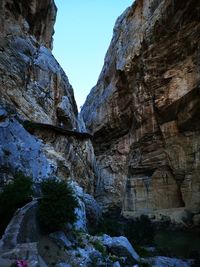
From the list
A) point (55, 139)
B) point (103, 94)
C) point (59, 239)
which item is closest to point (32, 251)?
point (59, 239)

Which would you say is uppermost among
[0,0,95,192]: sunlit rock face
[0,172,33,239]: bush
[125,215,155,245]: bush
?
[0,0,95,192]: sunlit rock face

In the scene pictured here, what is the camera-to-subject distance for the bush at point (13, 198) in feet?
49.9

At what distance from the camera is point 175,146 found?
43.3 meters

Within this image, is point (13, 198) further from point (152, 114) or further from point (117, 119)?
point (117, 119)

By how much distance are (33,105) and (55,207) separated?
52.4 ft

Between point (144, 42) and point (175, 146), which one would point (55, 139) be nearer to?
point (175, 146)

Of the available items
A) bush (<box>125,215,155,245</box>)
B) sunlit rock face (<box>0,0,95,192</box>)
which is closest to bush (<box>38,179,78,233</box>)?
sunlit rock face (<box>0,0,95,192</box>)

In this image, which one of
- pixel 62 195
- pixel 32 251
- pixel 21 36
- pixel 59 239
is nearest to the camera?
pixel 32 251

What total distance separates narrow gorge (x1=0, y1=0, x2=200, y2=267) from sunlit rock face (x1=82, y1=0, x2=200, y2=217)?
137 mm

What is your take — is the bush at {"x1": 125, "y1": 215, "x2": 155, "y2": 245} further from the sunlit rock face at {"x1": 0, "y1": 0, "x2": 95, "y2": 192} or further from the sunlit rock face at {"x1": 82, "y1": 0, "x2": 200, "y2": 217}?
the sunlit rock face at {"x1": 82, "y1": 0, "x2": 200, "y2": 217}

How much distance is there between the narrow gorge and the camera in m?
22.8

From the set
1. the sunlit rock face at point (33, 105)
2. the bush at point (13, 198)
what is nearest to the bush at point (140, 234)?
the sunlit rock face at point (33, 105)

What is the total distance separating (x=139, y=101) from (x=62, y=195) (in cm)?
3413

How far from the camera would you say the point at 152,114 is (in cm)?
4594
